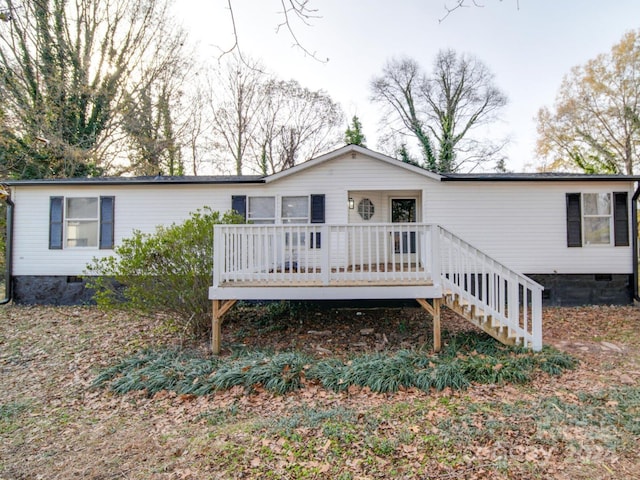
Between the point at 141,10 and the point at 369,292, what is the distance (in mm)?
→ 16428

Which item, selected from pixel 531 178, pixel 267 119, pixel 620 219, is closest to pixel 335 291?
pixel 531 178

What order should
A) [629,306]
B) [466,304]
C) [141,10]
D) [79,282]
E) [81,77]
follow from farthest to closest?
[141,10] → [81,77] → [79,282] → [629,306] → [466,304]

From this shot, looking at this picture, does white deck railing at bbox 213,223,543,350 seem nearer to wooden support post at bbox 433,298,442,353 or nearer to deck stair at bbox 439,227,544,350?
deck stair at bbox 439,227,544,350

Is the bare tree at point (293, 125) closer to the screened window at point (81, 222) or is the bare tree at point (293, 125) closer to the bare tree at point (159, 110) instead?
the bare tree at point (159, 110)

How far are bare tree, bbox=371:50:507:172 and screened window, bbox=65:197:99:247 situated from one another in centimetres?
1783

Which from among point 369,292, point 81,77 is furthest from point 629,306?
point 81,77

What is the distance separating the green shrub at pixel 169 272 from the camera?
5.65 m

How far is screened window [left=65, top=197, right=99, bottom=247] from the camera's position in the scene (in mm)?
8828

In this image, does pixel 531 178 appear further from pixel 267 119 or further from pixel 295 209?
pixel 267 119

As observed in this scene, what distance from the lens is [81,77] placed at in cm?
1358

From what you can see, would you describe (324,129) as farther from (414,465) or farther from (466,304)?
(414,465)

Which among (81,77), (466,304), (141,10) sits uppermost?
(141,10)

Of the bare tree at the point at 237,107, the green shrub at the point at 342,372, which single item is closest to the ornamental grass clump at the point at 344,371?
the green shrub at the point at 342,372

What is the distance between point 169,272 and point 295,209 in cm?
375
